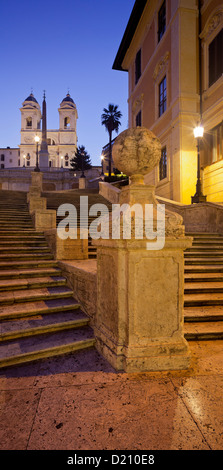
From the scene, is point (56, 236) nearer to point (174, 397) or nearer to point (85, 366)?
point (85, 366)

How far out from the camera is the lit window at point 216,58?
10.9 m

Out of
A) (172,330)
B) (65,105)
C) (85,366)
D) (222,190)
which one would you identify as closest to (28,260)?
(85,366)

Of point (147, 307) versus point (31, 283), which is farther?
point (31, 283)

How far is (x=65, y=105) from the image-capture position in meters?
76.0

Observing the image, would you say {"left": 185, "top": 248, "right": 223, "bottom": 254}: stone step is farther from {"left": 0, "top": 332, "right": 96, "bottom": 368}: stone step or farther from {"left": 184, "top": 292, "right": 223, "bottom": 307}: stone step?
{"left": 0, "top": 332, "right": 96, "bottom": 368}: stone step

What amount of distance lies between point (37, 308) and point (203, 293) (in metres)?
3.00

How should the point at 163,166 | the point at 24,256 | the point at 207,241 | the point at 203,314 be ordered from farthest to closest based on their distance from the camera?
the point at 163,166 < the point at 207,241 < the point at 24,256 < the point at 203,314

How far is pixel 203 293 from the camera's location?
15.1ft

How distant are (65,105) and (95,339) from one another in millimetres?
85032

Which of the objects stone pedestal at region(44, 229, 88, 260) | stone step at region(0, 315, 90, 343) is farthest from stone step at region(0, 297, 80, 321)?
stone pedestal at region(44, 229, 88, 260)

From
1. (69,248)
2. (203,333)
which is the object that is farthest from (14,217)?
(203,333)

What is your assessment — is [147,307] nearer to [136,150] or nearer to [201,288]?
[136,150]

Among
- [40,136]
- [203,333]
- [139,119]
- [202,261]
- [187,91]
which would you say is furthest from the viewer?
[40,136]

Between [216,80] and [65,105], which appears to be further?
[65,105]
